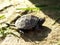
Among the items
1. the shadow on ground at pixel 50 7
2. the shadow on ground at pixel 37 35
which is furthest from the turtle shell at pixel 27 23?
the shadow on ground at pixel 50 7

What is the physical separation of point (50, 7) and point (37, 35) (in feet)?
3.91

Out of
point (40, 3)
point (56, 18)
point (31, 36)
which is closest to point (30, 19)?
point (31, 36)

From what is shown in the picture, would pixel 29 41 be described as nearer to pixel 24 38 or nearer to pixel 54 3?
pixel 24 38

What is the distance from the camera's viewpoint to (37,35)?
462 cm

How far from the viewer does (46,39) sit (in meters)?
4.45

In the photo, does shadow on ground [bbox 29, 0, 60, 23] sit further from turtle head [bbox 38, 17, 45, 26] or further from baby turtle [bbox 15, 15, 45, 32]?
baby turtle [bbox 15, 15, 45, 32]

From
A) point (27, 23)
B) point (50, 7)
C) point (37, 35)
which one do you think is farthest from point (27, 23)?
point (50, 7)

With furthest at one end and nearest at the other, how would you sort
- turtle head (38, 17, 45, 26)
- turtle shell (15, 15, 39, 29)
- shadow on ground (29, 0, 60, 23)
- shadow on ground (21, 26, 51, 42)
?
shadow on ground (29, 0, 60, 23)
turtle head (38, 17, 45, 26)
turtle shell (15, 15, 39, 29)
shadow on ground (21, 26, 51, 42)

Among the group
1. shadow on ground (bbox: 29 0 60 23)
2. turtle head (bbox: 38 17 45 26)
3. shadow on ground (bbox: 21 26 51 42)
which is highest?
turtle head (bbox: 38 17 45 26)

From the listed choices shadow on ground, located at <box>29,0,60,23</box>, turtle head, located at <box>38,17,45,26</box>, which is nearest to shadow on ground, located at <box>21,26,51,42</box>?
Answer: turtle head, located at <box>38,17,45,26</box>

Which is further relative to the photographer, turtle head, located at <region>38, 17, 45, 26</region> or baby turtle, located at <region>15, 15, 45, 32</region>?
turtle head, located at <region>38, 17, 45, 26</region>

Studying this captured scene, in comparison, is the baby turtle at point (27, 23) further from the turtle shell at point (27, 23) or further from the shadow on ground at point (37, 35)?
the shadow on ground at point (37, 35)

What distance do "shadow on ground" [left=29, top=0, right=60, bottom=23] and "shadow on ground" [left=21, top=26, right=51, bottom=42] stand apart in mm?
439

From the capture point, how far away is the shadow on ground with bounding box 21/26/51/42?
4.49 m
